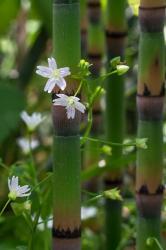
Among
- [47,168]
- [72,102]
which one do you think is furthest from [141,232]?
[47,168]

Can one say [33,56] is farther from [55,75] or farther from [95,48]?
[55,75]

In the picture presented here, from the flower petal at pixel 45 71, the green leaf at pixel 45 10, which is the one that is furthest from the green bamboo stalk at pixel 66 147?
the green leaf at pixel 45 10

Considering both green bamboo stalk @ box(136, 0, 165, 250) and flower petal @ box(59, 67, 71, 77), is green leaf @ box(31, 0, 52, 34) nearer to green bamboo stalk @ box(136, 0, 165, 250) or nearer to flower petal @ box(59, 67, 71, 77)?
green bamboo stalk @ box(136, 0, 165, 250)

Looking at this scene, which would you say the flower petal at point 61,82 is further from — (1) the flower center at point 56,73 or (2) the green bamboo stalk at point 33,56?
(2) the green bamboo stalk at point 33,56

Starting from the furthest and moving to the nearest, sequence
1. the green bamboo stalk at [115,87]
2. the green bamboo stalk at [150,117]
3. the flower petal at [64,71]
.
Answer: the green bamboo stalk at [115,87] < the green bamboo stalk at [150,117] < the flower petal at [64,71]

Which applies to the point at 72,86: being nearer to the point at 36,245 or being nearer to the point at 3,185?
the point at 36,245

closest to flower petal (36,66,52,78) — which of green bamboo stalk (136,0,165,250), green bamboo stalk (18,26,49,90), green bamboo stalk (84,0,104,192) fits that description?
green bamboo stalk (136,0,165,250)
